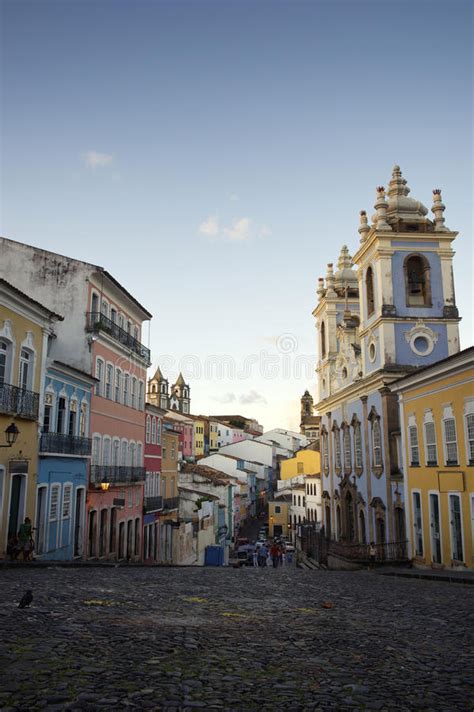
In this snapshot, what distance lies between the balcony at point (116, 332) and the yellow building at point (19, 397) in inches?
243

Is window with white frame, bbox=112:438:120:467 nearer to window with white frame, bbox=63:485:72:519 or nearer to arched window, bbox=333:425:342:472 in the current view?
window with white frame, bbox=63:485:72:519

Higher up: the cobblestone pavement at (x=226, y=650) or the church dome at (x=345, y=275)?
the church dome at (x=345, y=275)

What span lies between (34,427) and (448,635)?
14652mm

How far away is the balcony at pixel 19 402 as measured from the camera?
17.8 m

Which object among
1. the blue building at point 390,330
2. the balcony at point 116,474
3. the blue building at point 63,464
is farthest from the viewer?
the blue building at point 390,330

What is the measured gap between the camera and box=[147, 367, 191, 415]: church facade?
123688 mm

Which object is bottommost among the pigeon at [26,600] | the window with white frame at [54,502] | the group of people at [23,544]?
the pigeon at [26,600]

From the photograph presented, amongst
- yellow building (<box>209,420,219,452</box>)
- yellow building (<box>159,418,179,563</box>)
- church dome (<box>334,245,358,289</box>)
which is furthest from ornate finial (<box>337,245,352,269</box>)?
yellow building (<box>209,420,219,452</box>)

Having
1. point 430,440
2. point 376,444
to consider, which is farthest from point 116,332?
point 430,440

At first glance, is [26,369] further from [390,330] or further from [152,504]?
[390,330]

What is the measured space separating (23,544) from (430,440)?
48.8ft

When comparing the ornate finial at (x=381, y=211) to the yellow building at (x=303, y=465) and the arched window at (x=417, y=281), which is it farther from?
the yellow building at (x=303, y=465)

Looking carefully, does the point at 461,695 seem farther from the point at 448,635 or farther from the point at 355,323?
the point at 355,323

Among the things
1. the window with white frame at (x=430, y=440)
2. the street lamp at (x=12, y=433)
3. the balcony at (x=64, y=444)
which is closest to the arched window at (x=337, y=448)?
the window with white frame at (x=430, y=440)
